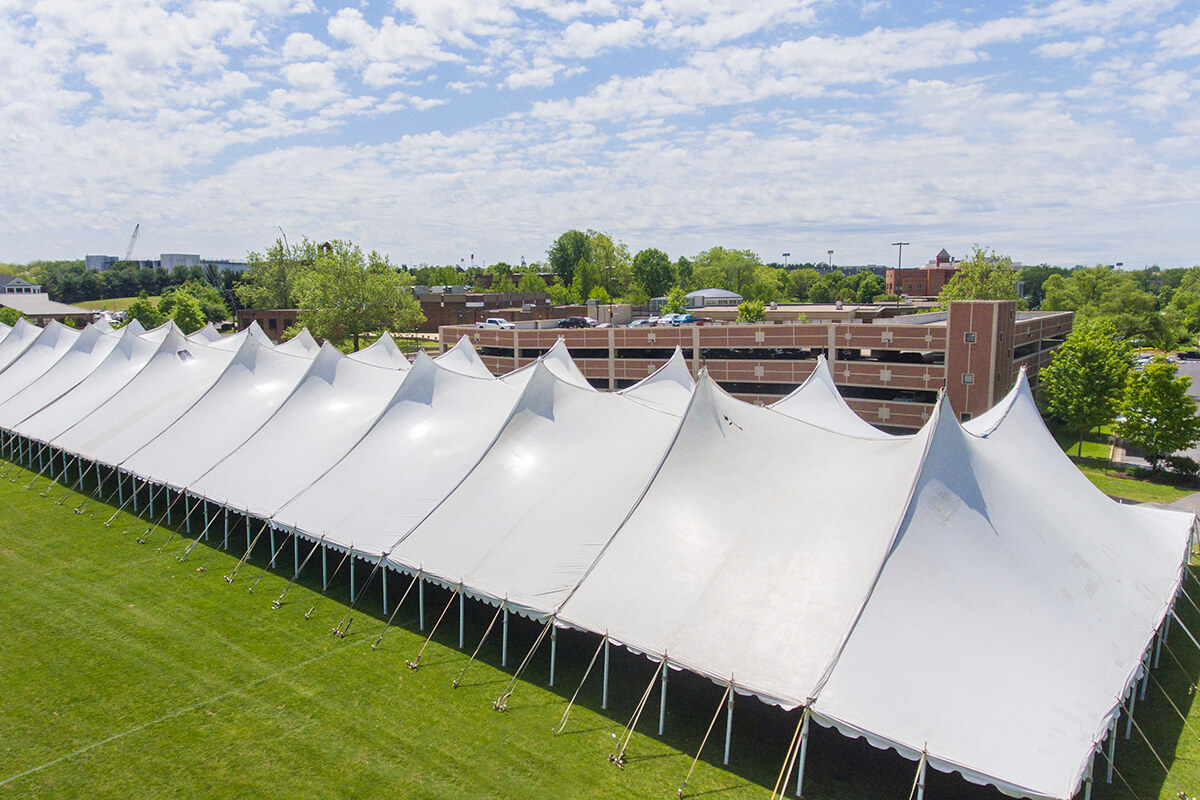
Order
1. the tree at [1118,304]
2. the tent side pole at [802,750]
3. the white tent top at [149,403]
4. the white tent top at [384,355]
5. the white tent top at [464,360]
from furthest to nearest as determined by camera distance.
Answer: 1. the tree at [1118,304]
2. the white tent top at [384,355]
3. the white tent top at [464,360]
4. the white tent top at [149,403]
5. the tent side pole at [802,750]

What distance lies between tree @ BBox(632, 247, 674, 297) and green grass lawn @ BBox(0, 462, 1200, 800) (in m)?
113

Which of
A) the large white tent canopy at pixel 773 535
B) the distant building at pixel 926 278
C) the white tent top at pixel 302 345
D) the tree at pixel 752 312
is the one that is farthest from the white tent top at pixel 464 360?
the distant building at pixel 926 278

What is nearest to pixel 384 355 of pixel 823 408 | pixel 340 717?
pixel 823 408

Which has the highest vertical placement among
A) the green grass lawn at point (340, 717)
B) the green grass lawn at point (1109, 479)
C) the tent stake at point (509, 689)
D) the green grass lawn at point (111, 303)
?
the green grass lawn at point (111, 303)

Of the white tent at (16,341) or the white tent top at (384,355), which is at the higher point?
the white tent top at (384,355)

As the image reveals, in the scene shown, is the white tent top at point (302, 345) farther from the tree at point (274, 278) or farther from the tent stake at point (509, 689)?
the tree at point (274, 278)

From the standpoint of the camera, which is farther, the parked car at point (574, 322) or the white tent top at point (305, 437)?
the parked car at point (574, 322)

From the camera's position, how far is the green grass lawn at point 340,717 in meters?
11.3

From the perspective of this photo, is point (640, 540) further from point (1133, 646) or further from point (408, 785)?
point (1133, 646)

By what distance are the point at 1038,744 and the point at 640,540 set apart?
6780 mm

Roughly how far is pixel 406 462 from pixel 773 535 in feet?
31.4

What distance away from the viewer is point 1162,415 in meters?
29.9

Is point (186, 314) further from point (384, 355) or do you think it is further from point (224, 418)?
point (224, 418)

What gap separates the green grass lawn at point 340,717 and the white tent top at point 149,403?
7485 mm
